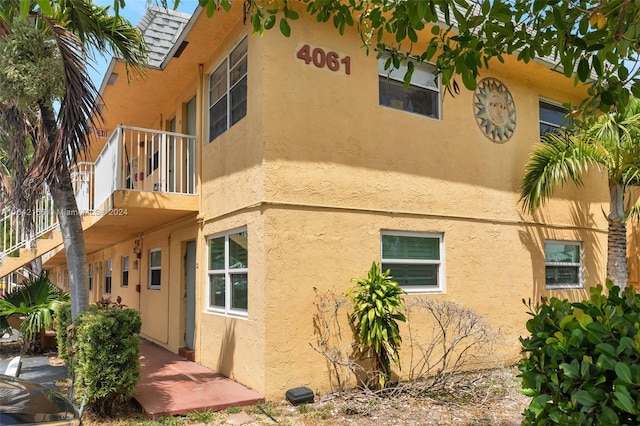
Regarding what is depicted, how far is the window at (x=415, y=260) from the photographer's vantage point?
8.27 meters

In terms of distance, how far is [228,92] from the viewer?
8.82 meters

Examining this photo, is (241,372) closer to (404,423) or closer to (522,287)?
(404,423)

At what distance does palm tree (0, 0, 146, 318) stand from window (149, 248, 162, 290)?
4.36m

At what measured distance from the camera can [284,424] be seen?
613 cm

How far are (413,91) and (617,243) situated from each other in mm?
4904

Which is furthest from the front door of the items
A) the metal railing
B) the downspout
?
the metal railing

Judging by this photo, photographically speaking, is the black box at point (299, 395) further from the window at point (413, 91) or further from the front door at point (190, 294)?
the window at point (413, 91)

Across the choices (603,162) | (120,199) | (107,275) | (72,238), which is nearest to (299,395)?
(72,238)

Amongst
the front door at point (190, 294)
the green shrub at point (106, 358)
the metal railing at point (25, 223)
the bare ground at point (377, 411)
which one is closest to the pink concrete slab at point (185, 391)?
the bare ground at point (377, 411)

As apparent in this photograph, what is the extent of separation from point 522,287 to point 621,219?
2.30 meters

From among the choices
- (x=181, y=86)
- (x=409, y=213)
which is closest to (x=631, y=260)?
(x=409, y=213)

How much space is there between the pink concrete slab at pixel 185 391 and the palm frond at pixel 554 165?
629cm

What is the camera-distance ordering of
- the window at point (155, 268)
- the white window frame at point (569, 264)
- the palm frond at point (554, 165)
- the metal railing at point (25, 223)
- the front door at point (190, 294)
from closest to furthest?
1. the palm frond at point (554, 165)
2. the front door at point (190, 294)
3. the white window frame at point (569, 264)
4. the metal railing at point (25, 223)
5. the window at point (155, 268)

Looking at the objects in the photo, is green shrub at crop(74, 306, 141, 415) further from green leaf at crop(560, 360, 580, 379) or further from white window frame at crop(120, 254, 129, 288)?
white window frame at crop(120, 254, 129, 288)
